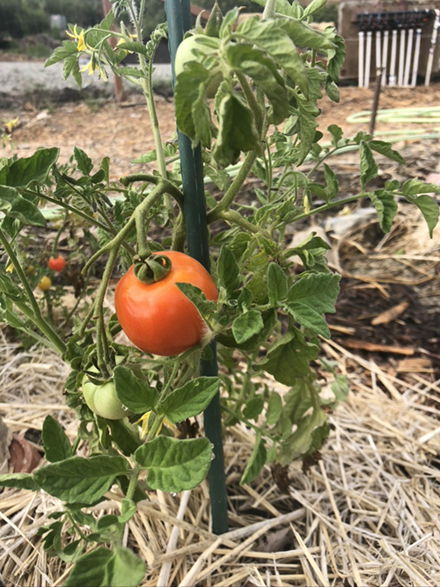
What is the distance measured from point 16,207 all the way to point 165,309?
0.15 m

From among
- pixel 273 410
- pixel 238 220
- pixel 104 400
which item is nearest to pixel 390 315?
pixel 273 410

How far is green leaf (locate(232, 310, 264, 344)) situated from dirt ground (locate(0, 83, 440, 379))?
1.02 m

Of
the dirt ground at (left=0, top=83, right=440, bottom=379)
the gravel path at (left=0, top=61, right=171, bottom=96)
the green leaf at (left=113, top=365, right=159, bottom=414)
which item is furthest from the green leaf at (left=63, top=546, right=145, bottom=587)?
the gravel path at (left=0, top=61, right=171, bottom=96)

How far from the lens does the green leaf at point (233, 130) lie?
0.35 m

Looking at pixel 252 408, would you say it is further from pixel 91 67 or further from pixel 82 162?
pixel 91 67

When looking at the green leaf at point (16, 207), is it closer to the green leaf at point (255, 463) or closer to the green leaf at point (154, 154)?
the green leaf at point (154, 154)

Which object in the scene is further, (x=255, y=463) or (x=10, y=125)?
(x=10, y=125)

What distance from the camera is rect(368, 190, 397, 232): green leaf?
0.58 m

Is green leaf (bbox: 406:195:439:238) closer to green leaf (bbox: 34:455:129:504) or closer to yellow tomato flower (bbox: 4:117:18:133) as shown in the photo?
green leaf (bbox: 34:455:129:504)

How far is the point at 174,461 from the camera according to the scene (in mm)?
407

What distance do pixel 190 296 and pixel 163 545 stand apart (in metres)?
0.54

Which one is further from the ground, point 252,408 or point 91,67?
point 91,67

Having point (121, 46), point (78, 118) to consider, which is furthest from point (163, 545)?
point (78, 118)

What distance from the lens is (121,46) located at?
567mm
